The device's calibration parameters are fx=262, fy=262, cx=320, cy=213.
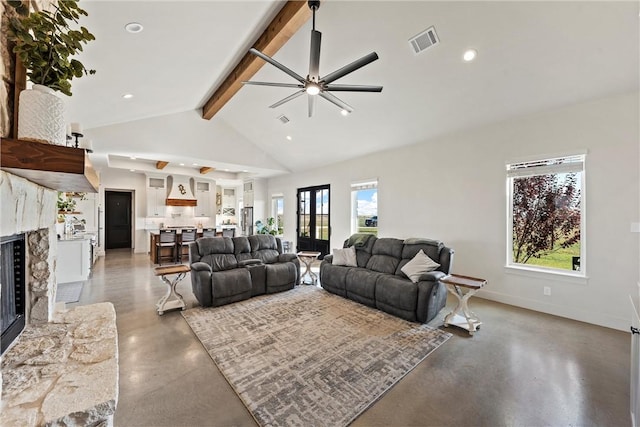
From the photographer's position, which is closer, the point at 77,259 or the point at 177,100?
the point at 177,100

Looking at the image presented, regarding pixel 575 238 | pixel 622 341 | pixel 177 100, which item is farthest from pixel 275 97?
pixel 622 341

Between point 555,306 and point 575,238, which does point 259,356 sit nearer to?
point 555,306

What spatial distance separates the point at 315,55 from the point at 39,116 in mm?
1999

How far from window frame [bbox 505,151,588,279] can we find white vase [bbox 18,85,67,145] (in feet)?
16.6

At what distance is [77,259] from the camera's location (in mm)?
5105

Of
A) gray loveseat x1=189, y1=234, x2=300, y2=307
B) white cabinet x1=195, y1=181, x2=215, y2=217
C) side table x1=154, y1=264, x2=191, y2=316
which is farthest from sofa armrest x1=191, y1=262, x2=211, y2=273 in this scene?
white cabinet x1=195, y1=181, x2=215, y2=217

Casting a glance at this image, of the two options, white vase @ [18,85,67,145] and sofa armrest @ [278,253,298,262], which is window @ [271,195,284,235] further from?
white vase @ [18,85,67,145]

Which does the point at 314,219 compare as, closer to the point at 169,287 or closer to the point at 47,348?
the point at 169,287

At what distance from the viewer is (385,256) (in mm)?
4340

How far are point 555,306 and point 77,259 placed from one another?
26.7 feet

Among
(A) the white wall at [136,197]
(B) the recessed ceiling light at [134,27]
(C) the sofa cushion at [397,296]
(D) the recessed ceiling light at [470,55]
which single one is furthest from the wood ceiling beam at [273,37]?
(A) the white wall at [136,197]

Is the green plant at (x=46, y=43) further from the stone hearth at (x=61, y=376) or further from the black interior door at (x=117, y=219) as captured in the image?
the black interior door at (x=117, y=219)

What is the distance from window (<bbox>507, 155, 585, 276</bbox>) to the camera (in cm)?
361

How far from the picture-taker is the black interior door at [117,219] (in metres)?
9.66
